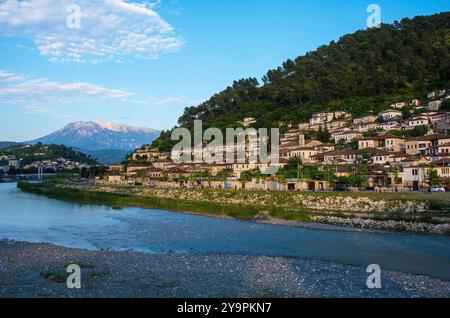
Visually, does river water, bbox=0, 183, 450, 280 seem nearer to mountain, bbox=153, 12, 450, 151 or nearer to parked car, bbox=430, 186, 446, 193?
parked car, bbox=430, 186, 446, 193

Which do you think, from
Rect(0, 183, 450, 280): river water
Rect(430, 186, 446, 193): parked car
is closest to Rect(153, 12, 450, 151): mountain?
Rect(430, 186, 446, 193): parked car

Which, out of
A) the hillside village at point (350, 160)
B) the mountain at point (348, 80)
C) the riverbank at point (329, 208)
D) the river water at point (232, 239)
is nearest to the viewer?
the river water at point (232, 239)

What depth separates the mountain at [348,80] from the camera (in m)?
87.9

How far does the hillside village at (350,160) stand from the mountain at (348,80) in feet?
22.5

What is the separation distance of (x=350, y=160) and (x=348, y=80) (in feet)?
139

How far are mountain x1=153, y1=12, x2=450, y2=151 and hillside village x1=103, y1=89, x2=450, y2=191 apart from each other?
6.86m

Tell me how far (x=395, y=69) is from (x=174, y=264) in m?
87.8

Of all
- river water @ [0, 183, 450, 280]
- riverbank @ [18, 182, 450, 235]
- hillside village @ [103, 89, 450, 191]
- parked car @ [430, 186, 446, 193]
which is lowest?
river water @ [0, 183, 450, 280]

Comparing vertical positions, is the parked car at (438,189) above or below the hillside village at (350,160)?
below

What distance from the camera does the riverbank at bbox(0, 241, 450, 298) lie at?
13.1m

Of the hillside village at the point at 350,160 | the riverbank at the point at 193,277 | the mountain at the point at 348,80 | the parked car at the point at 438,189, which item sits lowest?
the riverbank at the point at 193,277

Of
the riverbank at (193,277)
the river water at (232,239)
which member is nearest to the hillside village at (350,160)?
the river water at (232,239)

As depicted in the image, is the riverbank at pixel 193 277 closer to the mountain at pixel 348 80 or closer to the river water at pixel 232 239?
the river water at pixel 232 239

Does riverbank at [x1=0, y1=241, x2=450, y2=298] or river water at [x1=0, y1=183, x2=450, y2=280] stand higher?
riverbank at [x1=0, y1=241, x2=450, y2=298]
